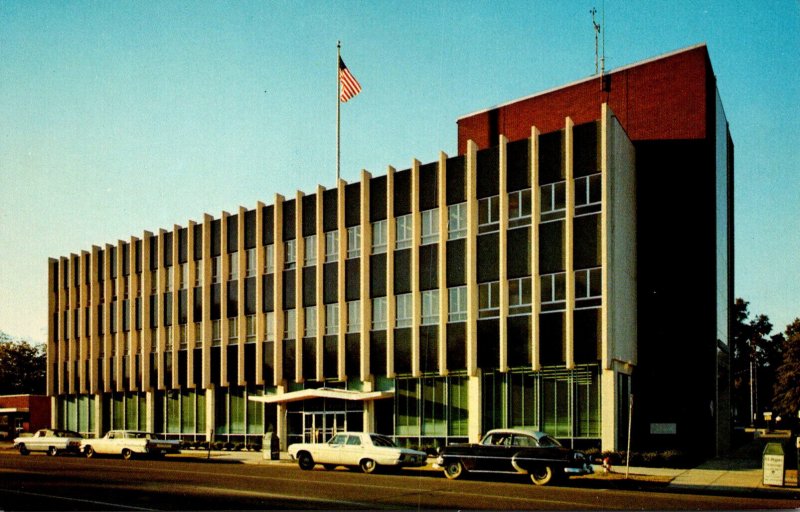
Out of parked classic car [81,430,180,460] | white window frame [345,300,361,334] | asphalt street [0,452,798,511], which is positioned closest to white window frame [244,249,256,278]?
white window frame [345,300,361,334]

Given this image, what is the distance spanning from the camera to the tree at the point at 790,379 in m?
79.8

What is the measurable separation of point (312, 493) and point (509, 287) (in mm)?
16822

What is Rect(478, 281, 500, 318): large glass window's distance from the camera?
35.2 metres

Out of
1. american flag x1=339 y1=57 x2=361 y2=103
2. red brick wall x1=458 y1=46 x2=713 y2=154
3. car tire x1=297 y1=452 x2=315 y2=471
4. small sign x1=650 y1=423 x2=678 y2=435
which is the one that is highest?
american flag x1=339 y1=57 x2=361 y2=103

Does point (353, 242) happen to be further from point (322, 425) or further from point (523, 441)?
point (523, 441)

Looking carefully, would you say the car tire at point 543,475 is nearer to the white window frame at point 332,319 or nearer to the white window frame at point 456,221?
the white window frame at point 456,221

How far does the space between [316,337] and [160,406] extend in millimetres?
15194

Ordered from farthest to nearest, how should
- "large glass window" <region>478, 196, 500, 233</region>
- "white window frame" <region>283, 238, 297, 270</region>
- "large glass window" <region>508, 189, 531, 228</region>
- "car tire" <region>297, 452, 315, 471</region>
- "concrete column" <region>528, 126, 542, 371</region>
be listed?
"white window frame" <region>283, 238, 297, 270</region> < "large glass window" <region>478, 196, 500, 233</region> < "large glass window" <region>508, 189, 531, 228</region> < "concrete column" <region>528, 126, 542, 371</region> < "car tire" <region>297, 452, 315, 471</region>

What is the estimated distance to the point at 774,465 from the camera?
23.6 meters

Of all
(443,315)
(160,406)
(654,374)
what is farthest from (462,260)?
→ (160,406)

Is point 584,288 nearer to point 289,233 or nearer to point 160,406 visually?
point 289,233

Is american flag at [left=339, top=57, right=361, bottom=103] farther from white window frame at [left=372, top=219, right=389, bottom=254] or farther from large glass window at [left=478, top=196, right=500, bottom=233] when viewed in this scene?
large glass window at [left=478, top=196, right=500, bottom=233]

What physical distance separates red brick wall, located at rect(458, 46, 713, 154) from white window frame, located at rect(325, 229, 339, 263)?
10744mm

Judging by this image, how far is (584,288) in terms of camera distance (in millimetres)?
32656
